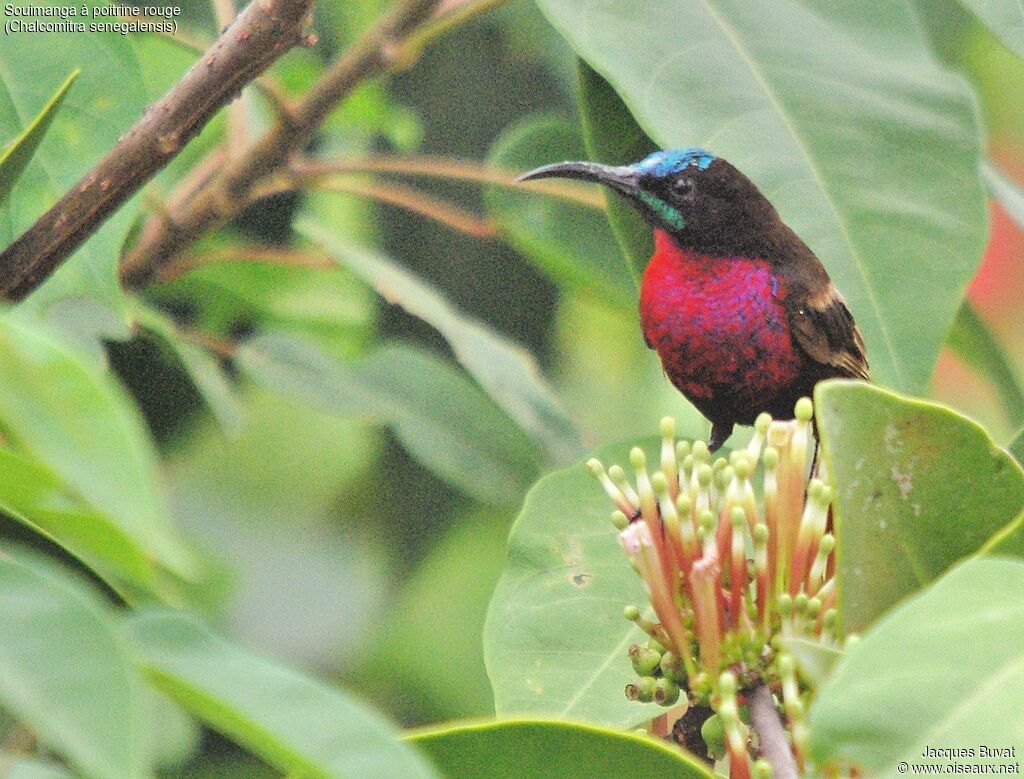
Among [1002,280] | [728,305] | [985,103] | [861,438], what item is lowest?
[1002,280]

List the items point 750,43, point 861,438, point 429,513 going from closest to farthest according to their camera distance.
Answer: point 861,438
point 750,43
point 429,513

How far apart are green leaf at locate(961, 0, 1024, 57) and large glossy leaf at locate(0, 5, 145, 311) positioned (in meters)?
0.90

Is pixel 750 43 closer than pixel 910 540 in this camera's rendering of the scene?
No

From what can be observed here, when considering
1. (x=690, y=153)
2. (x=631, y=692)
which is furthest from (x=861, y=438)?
(x=690, y=153)

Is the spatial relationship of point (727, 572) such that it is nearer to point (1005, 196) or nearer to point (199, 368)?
point (199, 368)

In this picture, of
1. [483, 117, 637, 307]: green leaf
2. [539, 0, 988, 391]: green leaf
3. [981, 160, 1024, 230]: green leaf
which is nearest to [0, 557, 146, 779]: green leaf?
[539, 0, 988, 391]: green leaf

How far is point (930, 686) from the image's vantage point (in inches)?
26.7

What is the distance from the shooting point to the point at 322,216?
2.87 m

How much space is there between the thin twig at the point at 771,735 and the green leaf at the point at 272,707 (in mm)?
321

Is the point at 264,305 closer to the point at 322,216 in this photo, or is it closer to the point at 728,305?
the point at 322,216

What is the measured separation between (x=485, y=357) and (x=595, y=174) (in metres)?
0.33

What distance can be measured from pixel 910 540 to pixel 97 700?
0.63 meters

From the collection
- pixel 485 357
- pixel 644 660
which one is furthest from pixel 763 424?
pixel 485 357

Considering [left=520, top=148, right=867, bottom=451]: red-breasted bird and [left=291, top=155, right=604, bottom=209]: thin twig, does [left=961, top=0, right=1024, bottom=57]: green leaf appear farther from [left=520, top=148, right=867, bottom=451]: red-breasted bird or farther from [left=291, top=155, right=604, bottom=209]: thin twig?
[left=291, top=155, right=604, bottom=209]: thin twig
